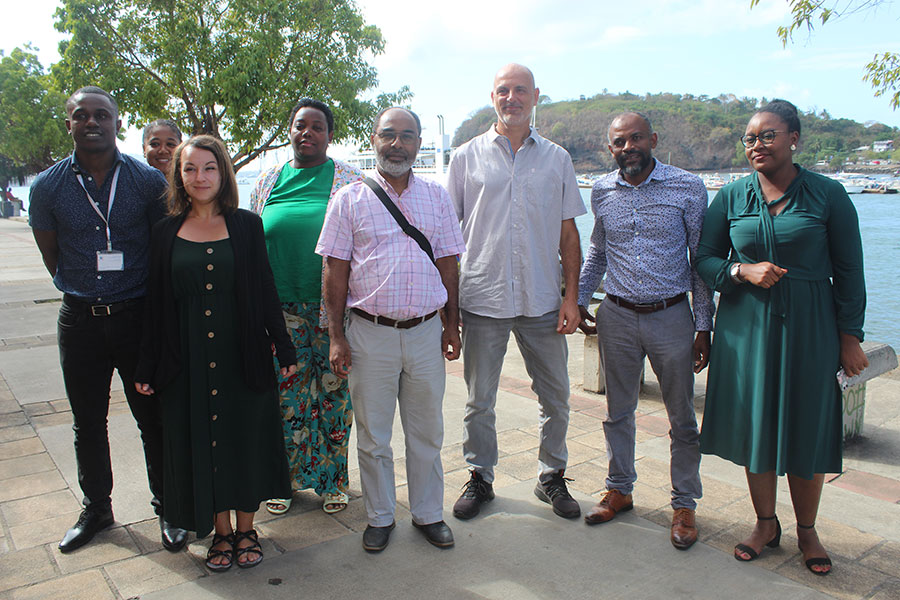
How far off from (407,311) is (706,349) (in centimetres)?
145

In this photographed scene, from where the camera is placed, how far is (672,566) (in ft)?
9.62

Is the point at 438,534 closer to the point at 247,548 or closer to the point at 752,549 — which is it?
the point at 247,548

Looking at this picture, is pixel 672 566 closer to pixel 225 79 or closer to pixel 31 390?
pixel 31 390

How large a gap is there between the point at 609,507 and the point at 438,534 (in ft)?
2.88

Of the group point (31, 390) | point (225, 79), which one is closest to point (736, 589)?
point (31, 390)

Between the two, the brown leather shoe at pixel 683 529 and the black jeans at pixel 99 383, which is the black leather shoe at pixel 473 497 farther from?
the black jeans at pixel 99 383

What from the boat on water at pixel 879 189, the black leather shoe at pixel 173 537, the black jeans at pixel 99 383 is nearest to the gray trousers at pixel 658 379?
the black leather shoe at pixel 173 537

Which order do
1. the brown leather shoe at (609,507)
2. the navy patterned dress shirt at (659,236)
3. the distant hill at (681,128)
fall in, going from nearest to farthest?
the navy patterned dress shirt at (659,236), the brown leather shoe at (609,507), the distant hill at (681,128)

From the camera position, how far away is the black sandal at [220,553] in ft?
9.55

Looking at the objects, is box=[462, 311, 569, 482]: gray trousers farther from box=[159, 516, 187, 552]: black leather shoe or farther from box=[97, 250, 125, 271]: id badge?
box=[97, 250, 125, 271]: id badge

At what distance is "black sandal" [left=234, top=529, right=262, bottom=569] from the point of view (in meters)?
2.94

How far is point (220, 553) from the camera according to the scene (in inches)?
116

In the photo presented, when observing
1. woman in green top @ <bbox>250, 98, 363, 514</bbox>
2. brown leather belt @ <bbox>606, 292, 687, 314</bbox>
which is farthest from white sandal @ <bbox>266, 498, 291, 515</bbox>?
brown leather belt @ <bbox>606, 292, 687, 314</bbox>

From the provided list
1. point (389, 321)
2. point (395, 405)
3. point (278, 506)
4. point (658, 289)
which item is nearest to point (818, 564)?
point (658, 289)
